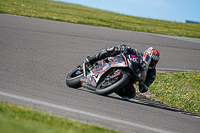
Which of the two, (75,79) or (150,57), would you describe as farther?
(75,79)

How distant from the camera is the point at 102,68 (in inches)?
280

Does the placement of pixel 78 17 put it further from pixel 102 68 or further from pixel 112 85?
pixel 112 85

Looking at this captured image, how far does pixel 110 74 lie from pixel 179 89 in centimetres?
380

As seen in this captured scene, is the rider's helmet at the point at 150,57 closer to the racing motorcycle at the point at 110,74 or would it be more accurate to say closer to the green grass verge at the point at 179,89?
the racing motorcycle at the point at 110,74

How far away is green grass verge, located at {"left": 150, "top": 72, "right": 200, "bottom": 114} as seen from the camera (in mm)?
8884

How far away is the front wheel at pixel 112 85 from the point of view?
6566 millimetres

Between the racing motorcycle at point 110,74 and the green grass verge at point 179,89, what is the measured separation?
232 cm

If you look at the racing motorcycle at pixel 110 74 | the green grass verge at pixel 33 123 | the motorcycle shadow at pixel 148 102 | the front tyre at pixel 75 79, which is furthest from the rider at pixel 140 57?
the green grass verge at pixel 33 123

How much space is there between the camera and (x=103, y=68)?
23.2 feet

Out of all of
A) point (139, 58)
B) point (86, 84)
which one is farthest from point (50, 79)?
point (139, 58)

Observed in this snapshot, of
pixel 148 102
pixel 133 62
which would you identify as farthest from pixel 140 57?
pixel 148 102

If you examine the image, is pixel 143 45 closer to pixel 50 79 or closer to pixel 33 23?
pixel 33 23

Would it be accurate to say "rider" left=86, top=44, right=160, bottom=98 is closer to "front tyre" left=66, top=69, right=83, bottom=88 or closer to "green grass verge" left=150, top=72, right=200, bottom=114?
"front tyre" left=66, top=69, right=83, bottom=88

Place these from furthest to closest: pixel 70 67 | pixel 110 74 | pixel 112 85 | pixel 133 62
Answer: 1. pixel 70 67
2. pixel 110 74
3. pixel 133 62
4. pixel 112 85
